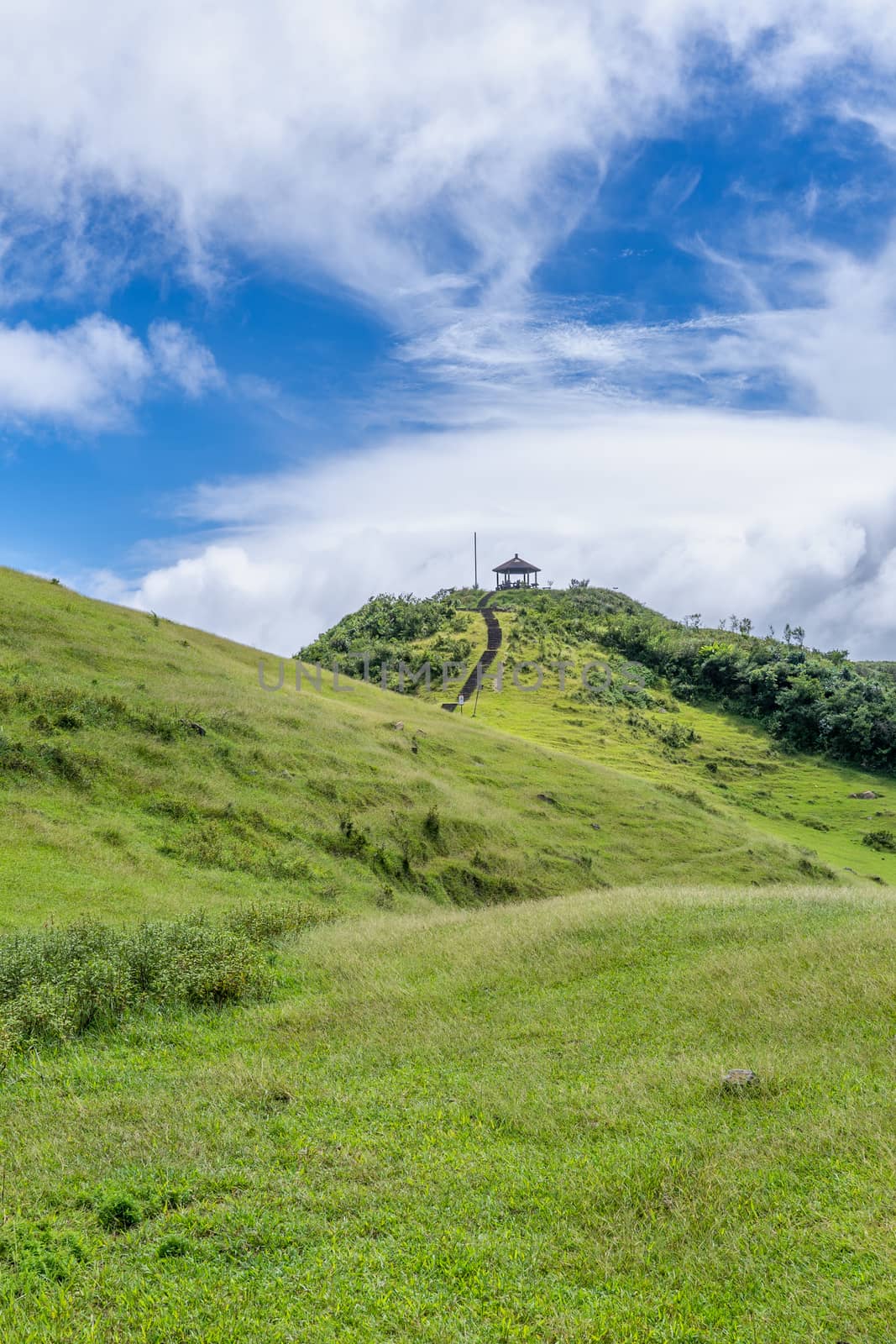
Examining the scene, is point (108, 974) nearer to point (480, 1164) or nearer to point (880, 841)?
point (480, 1164)

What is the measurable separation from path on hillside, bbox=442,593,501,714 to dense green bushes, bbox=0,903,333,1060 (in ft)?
177

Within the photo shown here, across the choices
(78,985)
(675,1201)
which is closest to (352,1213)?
(675,1201)

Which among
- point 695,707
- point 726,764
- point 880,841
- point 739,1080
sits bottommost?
point 880,841

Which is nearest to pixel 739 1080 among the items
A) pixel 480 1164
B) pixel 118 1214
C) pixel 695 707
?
pixel 480 1164

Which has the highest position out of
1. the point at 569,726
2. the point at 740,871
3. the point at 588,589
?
the point at 588,589

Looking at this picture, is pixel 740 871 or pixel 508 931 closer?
pixel 508 931

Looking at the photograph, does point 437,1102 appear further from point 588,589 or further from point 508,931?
point 588,589

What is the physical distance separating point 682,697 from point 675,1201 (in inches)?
3780

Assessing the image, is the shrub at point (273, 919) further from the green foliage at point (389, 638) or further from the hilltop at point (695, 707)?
the green foliage at point (389, 638)

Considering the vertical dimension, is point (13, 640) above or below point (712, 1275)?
above

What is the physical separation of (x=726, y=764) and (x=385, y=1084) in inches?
2792

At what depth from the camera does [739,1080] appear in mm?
10742

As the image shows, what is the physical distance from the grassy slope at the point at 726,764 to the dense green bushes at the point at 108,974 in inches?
1606

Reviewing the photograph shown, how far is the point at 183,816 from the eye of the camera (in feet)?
86.8
